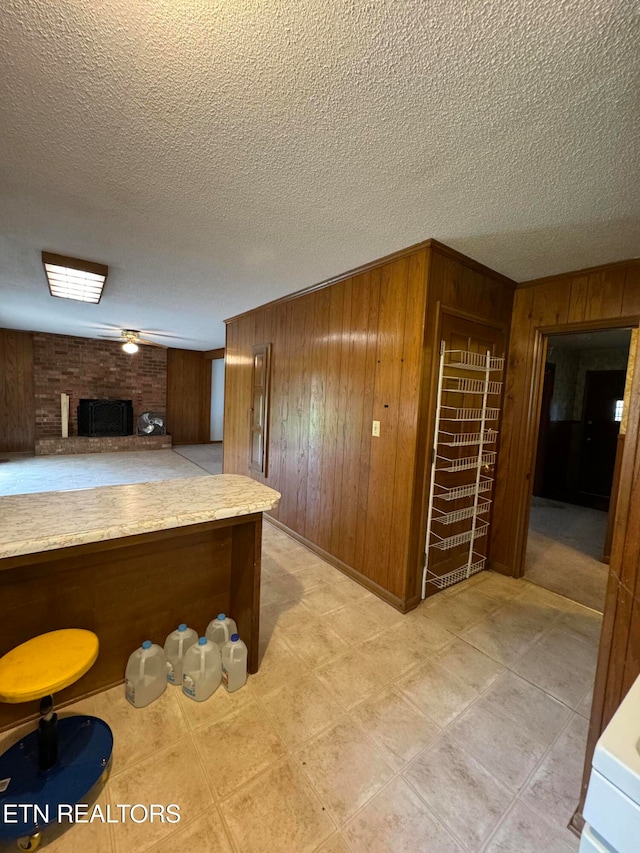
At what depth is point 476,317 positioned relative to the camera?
2.51 m

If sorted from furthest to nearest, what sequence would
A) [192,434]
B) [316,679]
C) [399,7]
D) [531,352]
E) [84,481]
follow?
1. [192,434]
2. [84,481]
3. [531,352]
4. [316,679]
5. [399,7]

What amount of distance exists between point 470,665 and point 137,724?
5.47 feet

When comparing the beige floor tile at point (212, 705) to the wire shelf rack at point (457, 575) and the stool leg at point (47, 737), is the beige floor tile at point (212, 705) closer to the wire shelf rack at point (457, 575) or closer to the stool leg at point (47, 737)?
the stool leg at point (47, 737)

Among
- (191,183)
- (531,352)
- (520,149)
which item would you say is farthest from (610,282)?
(191,183)

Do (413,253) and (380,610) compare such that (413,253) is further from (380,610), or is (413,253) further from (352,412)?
(380,610)

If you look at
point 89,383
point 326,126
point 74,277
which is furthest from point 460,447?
point 89,383

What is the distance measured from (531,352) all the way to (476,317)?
623 millimetres

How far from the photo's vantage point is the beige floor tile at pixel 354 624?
6.94ft

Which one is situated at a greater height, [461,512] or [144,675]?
[461,512]

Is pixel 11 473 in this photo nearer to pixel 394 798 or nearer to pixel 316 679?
pixel 316 679

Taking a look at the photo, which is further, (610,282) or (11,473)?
(11,473)

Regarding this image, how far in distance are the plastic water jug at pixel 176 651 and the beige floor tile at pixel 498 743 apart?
49.8 inches

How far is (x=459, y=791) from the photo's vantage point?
4.24 ft

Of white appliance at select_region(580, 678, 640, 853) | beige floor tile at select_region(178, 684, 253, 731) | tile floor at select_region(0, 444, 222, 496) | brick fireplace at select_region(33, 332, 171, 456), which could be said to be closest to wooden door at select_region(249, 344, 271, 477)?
tile floor at select_region(0, 444, 222, 496)
